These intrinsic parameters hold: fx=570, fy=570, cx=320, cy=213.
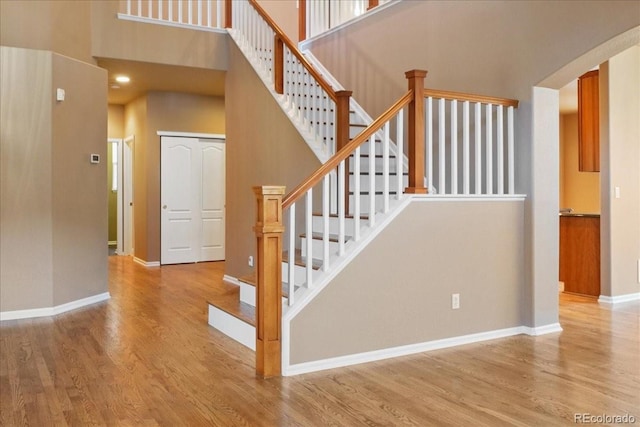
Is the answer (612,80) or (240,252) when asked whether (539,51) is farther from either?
(240,252)

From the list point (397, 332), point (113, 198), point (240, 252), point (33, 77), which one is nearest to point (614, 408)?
point (397, 332)

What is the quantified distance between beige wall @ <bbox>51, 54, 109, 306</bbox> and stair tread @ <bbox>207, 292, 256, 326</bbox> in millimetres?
1622

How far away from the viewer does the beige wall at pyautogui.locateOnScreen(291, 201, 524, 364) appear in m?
3.73

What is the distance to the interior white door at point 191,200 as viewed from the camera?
8945mm

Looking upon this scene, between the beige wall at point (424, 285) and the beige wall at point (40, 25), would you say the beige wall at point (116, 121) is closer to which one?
the beige wall at point (40, 25)

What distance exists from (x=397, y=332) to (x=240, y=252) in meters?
3.18

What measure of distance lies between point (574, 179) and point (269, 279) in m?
7.36

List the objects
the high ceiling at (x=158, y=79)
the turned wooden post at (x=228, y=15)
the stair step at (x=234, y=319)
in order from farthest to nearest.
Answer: the turned wooden post at (x=228, y=15)
the high ceiling at (x=158, y=79)
the stair step at (x=234, y=319)

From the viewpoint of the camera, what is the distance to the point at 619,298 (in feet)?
19.4

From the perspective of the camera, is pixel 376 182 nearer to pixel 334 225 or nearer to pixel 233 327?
pixel 334 225

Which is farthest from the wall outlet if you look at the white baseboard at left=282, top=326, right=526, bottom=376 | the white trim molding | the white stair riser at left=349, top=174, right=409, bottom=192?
the white trim molding

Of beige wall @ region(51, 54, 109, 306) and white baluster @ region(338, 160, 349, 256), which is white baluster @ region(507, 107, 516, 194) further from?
beige wall @ region(51, 54, 109, 306)

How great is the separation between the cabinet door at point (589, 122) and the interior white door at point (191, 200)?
5466 mm

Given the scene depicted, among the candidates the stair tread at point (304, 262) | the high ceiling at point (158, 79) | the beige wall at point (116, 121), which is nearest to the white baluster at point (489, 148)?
the stair tread at point (304, 262)
